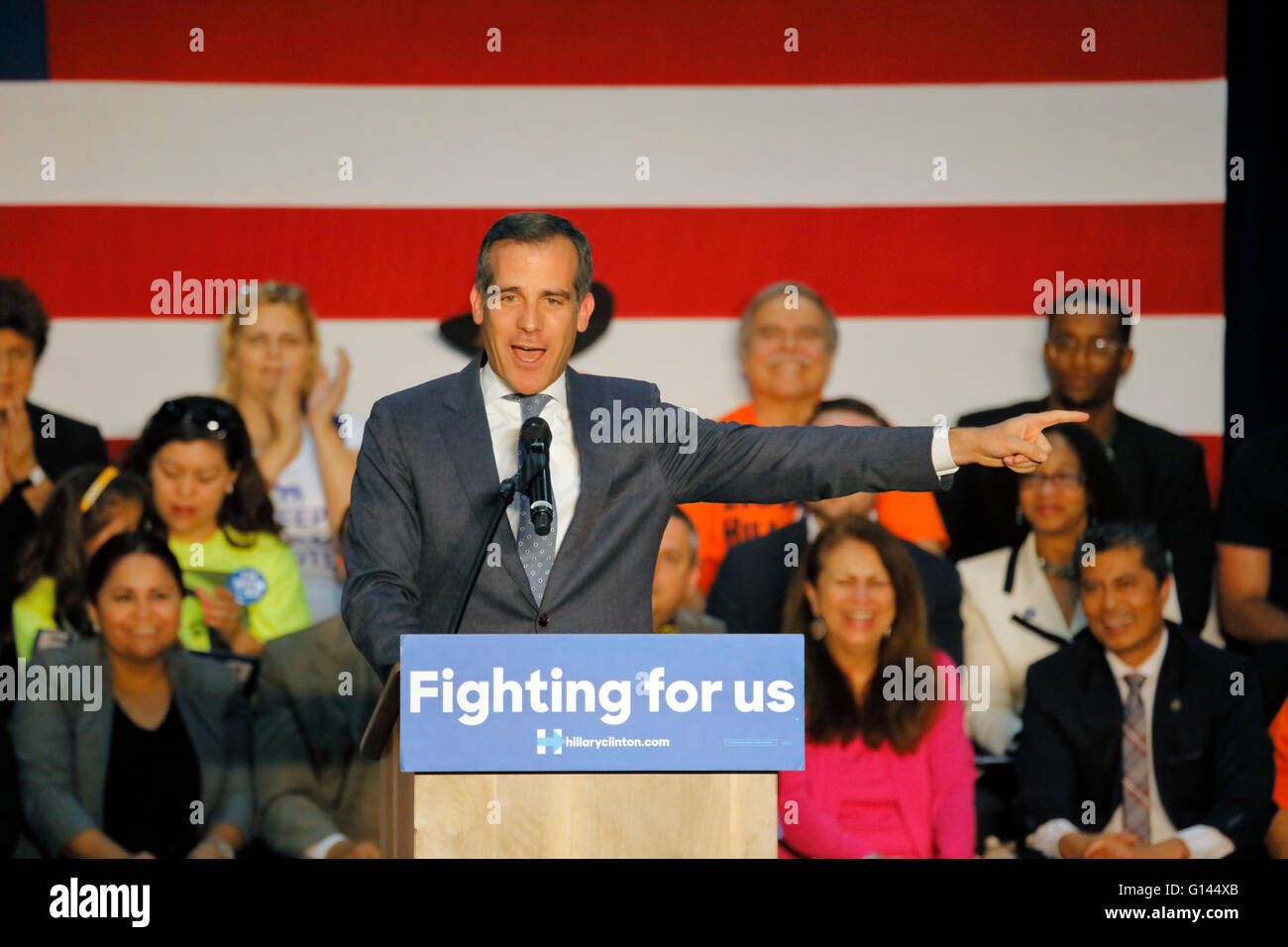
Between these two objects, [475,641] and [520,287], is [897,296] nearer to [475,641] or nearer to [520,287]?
[520,287]

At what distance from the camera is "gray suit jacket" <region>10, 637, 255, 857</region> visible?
417cm

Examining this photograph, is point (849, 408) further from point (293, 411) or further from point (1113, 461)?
point (293, 411)

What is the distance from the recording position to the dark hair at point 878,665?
425 centimetres

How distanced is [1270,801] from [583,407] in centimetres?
242

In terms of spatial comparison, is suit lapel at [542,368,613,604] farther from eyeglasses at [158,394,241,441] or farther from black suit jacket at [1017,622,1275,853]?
eyeglasses at [158,394,241,441]

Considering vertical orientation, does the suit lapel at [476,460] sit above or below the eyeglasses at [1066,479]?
below

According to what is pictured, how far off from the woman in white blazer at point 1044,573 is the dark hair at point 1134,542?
3.5 inches

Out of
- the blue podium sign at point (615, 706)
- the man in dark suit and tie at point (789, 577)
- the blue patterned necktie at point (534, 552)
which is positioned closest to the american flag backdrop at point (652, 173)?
the man in dark suit and tie at point (789, 577)

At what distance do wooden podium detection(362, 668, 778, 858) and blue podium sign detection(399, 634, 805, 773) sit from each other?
0.02 m

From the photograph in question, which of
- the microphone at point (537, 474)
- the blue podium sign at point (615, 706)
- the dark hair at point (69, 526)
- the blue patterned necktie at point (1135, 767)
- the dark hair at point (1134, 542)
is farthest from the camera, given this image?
the dark hair at point (69, 526)

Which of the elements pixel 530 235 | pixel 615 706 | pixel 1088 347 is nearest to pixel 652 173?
pixel 1088 347

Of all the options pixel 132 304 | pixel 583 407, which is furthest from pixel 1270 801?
pixel 132 304

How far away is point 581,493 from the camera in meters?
2.68

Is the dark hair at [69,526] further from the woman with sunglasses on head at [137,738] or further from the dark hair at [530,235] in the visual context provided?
the dark hair at [530,235]
